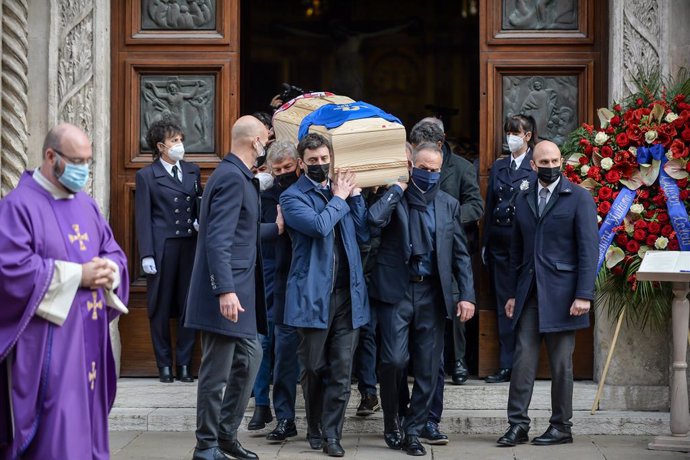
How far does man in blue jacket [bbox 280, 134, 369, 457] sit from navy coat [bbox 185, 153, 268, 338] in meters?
0.41

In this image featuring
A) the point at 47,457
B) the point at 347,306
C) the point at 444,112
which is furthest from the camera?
the point at 444,112

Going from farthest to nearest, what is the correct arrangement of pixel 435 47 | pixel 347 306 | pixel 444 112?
pixel 435 47 → pixel 444 112 → pixel 347 306

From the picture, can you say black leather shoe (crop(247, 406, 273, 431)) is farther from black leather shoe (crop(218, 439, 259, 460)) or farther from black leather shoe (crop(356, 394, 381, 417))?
black leather shoe (crop(218, 439, 259, 460))

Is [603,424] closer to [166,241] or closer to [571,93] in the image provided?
[571,93]

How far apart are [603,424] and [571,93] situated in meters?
2.61

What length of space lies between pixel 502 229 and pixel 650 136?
53.7 inches

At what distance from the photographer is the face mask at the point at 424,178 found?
28.9 ft

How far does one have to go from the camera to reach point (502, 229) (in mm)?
10008

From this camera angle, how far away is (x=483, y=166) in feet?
33.9

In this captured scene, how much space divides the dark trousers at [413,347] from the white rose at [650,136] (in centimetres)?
189

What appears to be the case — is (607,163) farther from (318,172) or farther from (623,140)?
(318,172)

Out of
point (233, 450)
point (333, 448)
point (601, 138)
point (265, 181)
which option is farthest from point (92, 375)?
point (601, 138)

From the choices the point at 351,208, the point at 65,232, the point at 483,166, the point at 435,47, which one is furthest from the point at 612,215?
the point at 435,47

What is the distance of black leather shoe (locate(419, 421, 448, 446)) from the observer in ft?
29.5
